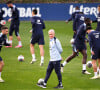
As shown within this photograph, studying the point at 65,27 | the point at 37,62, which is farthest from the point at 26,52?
the point at 65,27

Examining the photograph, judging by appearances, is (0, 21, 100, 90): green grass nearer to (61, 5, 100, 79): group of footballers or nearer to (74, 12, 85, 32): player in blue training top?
(61, 5, 100, 79): group of footballers

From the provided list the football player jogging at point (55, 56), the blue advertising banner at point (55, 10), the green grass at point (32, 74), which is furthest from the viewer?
the blue advertising banner at point (55, 10)

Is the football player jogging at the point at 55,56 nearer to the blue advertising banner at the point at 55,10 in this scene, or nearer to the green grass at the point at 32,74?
the green grass at the point at 32,74

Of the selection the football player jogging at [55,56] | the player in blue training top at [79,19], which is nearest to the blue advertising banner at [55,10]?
the player in blue training top at [79,19]

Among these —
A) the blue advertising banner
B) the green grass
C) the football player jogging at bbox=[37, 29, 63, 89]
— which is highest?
the football player jogging at bbox=[37, 29, 63, 89]

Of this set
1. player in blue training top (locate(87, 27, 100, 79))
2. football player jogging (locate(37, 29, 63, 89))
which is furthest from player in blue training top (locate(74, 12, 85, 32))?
football player jogging (locate(37, 29, 63, 89))

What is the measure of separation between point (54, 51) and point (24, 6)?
21.6 meters

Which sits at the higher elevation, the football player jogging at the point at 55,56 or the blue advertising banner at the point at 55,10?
the football player jogging at the point at 55,56

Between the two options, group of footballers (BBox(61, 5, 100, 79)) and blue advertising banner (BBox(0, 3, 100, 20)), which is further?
blue advertising banner (BBox(0, 3, 100, 20))

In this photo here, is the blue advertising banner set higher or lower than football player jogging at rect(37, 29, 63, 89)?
lower

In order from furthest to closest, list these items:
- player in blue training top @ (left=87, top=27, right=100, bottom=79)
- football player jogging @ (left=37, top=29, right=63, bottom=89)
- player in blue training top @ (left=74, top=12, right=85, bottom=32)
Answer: player in blue training top @ (left=74, top=12, right=85, bottom=32)
player in blue training top @ (left=87, top=27, right=100, bottom=79)
football player jogging @ (left=37, top=29, right=63, bottom=89)

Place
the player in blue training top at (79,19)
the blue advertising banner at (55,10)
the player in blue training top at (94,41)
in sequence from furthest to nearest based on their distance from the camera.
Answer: the blue advertising banner at (55,10), the player in blue training top at (79,19), the player in blue training top at (94,41)

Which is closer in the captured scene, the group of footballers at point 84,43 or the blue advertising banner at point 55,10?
the group of footballers at point 84,43

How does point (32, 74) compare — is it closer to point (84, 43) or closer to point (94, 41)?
point (84, 43)
